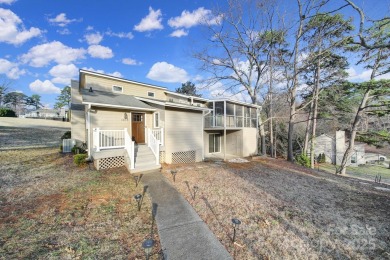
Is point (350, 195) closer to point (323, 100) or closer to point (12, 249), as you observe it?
point (12, 249)

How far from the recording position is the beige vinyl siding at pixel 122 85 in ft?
36.8

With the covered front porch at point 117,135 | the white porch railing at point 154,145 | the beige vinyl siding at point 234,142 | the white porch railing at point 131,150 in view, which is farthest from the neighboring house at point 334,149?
the white porch railing at point 131,150

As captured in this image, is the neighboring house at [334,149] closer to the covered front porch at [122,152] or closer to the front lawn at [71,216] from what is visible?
the covered front porch at [122,152]

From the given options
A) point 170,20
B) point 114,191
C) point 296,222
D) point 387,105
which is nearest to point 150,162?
point 114,191

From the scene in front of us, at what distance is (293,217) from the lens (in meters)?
4.77

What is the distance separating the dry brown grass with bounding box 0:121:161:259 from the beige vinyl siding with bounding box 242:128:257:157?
11.2 m

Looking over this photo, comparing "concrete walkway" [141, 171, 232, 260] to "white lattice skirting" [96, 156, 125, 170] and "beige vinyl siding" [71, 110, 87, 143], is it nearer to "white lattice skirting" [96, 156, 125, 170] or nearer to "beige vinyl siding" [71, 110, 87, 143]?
"white lattice skirting" [96, 156, 125, 170]

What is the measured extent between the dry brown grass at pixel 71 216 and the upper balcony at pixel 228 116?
338 inches

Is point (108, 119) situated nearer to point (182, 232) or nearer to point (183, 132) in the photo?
point (183, 132)

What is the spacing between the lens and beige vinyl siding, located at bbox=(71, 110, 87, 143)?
12.9 m

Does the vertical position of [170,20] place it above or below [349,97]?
above

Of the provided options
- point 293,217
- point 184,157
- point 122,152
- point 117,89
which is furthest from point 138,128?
point 293,217

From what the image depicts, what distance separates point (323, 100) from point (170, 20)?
1804 cm

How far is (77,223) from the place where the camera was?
4.18m
